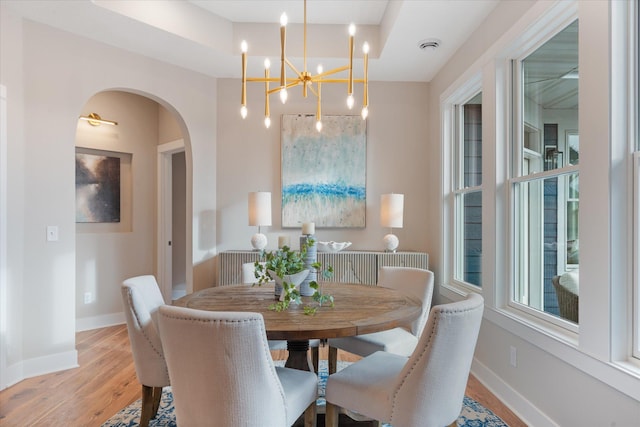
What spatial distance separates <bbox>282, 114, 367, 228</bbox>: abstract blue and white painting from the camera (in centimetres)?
397

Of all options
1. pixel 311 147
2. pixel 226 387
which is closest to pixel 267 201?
pixel 311 147

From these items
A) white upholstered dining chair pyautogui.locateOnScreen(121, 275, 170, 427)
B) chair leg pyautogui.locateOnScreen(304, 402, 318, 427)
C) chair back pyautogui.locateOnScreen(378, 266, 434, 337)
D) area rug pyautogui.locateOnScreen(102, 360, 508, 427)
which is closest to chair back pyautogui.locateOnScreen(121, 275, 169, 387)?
white upholstered dining chair pyautogui.locateOnScreen(121, 275, 170, 427)

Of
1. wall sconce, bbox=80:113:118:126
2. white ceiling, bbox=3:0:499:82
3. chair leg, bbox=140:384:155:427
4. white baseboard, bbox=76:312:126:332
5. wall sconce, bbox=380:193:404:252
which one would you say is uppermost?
white ceiling, bbox=3:0:499:82

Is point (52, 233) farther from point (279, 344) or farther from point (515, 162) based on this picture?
point (515, 162)

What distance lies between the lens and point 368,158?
4031 mm

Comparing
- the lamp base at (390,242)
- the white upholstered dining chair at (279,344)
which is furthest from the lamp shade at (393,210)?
the white upholstered dining chair at (279,344)

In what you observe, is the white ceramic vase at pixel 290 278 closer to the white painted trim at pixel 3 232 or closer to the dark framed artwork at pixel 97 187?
the white painted trim at pixel 3 232

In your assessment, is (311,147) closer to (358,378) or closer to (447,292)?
(447,292)

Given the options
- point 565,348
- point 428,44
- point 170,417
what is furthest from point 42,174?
point 565,348

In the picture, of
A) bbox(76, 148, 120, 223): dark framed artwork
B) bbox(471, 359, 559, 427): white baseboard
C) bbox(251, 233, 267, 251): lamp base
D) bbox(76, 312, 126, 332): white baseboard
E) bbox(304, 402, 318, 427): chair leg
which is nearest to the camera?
bbox(304, 402, 318, 427): chair leg

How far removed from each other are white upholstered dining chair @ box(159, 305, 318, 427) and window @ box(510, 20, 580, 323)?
5.45 ft

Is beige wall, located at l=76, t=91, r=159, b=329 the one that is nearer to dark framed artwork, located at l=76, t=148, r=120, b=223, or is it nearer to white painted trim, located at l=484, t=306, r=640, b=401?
dark framed artwork, located at l=76, t=148, r=120, b=223

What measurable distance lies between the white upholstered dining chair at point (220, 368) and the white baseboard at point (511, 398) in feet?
5.12

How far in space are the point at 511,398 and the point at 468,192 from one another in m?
1.63
